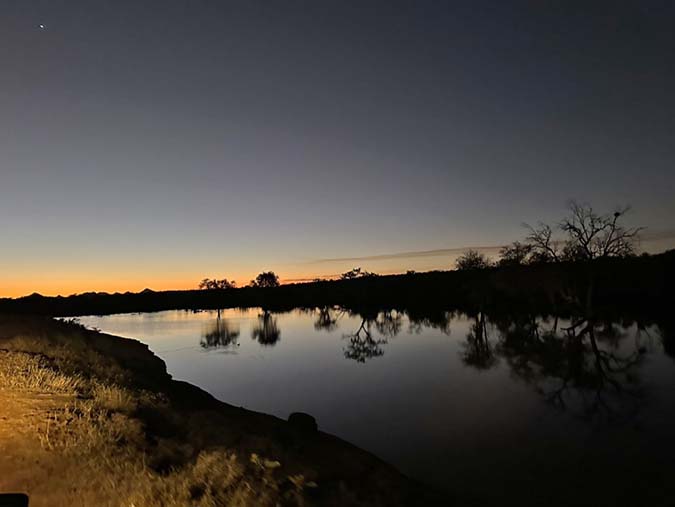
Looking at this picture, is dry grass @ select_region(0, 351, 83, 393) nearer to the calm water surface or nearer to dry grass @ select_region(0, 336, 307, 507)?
dry grass @ select_region(0, 336, 307, 507)

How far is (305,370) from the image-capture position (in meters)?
22.5

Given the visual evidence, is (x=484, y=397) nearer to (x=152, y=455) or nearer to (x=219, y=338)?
(x=152, y=455)

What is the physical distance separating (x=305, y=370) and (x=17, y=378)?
14.3 m

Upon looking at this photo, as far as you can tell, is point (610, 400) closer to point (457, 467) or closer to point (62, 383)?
point (457, 467)

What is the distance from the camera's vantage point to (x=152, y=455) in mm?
6906

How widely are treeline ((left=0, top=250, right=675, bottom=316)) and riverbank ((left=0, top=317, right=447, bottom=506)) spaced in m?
26.2

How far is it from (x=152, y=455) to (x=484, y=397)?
38.7 ft

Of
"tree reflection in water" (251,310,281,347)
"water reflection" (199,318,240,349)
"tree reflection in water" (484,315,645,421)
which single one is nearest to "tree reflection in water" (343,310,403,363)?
"tree reflection in water" (251,310,281,347)

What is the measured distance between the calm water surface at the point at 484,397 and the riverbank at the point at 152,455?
6.31 feet

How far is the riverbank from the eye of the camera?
18.7 feet

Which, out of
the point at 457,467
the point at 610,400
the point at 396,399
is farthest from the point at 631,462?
the point at 396,399

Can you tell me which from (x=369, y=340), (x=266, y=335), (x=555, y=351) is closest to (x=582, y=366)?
(x=555, y=351)

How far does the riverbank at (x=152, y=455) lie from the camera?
5691 mm

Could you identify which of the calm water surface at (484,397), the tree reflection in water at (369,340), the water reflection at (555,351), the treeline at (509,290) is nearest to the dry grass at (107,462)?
the calm water surface at (484,397)
